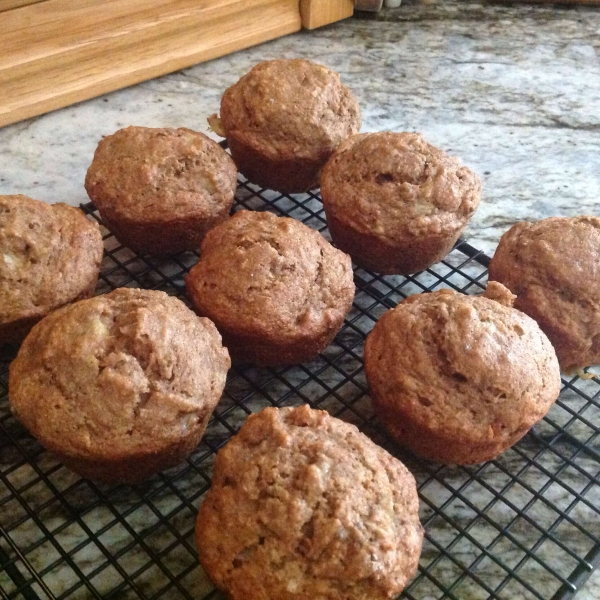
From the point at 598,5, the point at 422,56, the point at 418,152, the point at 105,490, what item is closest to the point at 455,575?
the point at 105,490

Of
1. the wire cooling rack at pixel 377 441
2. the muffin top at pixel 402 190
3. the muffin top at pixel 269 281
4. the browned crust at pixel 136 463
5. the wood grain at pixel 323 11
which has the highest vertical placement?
the wood grain at pixel 323 11

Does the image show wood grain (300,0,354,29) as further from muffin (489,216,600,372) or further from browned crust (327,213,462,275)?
muffin (489,216,600,372)

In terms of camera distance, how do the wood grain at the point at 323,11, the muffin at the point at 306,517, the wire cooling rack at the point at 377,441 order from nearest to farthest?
the muffin at the point at 306,517 < the wire cooling rack at the point at 377,441 < the wood grain at the point at 323,11

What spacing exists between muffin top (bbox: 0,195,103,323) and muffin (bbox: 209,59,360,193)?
0.71 meters

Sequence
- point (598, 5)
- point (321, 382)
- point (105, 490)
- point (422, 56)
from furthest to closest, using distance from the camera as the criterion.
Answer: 1. point (598, 5)
2. point (422, 56)
3. point (321, 382)
4. point (105, 490)

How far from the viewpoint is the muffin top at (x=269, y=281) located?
174 cm

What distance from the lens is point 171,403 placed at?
1.50 metres

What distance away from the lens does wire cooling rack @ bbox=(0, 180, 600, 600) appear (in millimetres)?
1444

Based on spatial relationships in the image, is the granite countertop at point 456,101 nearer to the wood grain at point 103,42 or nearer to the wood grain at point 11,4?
the wood grain at point 103,42

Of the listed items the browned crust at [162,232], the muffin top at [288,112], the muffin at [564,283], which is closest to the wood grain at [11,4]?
the muffin top at [288,112]

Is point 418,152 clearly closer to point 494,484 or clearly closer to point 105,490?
point 494,484

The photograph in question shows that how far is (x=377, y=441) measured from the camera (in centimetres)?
176

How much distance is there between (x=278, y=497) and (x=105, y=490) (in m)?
0.58

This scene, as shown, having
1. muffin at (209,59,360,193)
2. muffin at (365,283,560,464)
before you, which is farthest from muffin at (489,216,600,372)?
muffin at (209,59,360,193)
